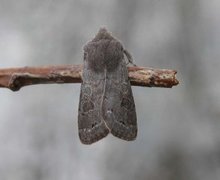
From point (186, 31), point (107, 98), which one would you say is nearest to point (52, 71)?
point (107, 98)

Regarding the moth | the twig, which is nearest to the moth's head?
the moth

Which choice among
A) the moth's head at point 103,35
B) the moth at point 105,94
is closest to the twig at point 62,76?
the moth at point 105,94

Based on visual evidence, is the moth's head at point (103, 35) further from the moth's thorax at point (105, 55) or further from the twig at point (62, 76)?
the twig at point (62, 76)

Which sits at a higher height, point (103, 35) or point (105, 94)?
point (103, 35)

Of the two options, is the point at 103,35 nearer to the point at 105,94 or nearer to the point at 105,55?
the point at 105,55

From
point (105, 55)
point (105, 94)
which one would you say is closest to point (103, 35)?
point (105, 55)

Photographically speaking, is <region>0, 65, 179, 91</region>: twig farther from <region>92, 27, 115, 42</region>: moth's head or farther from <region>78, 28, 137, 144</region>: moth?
<region>92, 27, 115, 42</region>: moth's head
